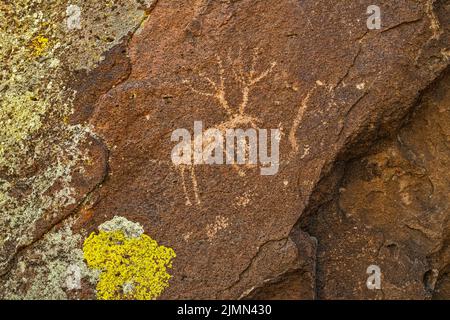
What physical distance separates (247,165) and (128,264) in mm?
649

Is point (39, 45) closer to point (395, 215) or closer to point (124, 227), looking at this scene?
point (124, 227)

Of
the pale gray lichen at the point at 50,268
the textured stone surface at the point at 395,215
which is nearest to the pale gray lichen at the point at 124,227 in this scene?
the pale gray lichen at the point at 50,268

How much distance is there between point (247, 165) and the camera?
3.02 m

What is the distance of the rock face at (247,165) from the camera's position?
3.00m

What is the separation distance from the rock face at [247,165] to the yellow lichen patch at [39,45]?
0.20m

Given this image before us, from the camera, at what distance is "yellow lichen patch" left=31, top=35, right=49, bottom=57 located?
3.20 metres

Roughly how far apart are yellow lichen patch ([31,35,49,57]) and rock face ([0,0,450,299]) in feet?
0.65

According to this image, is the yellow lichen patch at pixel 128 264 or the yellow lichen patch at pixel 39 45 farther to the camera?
the yellow lichen patch at pixel 39 45

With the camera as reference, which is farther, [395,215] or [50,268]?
A: [395,215]

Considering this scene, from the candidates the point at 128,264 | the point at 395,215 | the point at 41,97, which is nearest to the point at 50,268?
the point at 128,264

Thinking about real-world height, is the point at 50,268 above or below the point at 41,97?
below

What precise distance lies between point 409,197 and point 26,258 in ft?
5.48

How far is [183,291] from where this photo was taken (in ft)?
9.82

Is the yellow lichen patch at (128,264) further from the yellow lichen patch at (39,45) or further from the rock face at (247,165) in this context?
the yellow lichen patch at (39,45)
